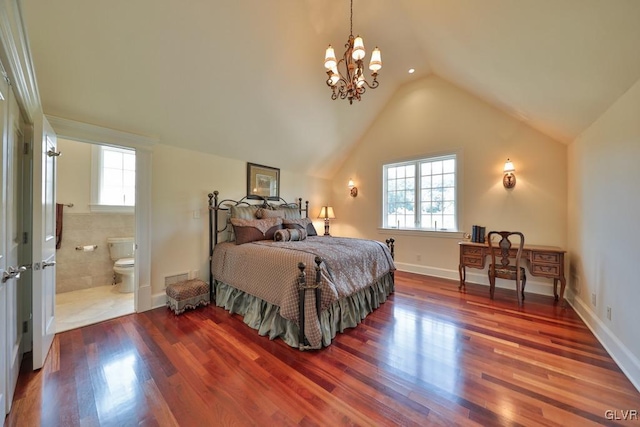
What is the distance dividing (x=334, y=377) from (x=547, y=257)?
333 cm

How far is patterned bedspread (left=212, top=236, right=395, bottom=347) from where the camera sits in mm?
2150

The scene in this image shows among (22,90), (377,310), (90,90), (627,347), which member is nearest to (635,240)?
(627,347)

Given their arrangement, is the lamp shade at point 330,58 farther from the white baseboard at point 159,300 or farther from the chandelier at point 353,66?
the white baseboard at point 159,300

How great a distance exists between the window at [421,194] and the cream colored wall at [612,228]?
1.61 metres

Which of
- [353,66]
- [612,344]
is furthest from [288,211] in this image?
[612,344]

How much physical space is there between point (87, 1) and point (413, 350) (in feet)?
12.6

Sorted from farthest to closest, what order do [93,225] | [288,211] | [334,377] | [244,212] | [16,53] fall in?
[288,211] → [93,225] → [244,212] → [334,377] → [16,53]

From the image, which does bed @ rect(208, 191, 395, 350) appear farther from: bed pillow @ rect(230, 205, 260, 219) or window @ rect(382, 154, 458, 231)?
window @ rect(382, 154, 458, 231)

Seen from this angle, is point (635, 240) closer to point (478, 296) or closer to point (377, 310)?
point (478, 296)

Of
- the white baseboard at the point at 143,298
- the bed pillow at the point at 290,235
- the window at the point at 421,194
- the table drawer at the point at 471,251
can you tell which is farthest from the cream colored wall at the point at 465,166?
the white baseboard at the point at 143,298

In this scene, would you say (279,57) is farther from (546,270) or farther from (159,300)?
(546,270)

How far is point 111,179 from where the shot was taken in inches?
158

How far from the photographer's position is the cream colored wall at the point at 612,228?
1.82 m

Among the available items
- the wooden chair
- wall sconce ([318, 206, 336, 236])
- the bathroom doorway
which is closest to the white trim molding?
the bathroom doorway
